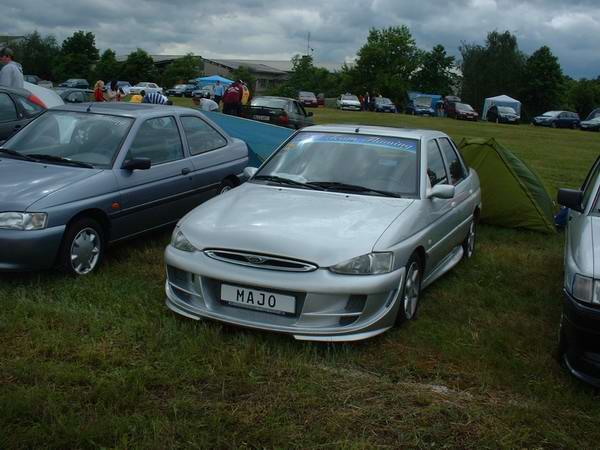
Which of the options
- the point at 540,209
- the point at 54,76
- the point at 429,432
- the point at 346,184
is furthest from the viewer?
the point at 54,76

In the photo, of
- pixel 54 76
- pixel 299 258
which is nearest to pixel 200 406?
pixel 299 258

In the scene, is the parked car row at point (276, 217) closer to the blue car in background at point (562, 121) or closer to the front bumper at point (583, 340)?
the front bumper at point (583, 340)

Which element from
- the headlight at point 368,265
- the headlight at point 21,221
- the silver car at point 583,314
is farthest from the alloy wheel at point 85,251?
the silver car at point 583,314

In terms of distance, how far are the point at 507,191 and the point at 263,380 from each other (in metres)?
5.41

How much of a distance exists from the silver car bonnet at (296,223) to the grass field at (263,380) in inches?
23.6

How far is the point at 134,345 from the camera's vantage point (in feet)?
13.2

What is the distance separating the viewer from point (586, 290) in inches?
140

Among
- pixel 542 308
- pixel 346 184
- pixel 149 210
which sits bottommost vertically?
pixel 542 308

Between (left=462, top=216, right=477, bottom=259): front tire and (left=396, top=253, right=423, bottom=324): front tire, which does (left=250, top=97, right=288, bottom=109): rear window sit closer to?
(left=462, top=216, right=477, bottom=259): front tire

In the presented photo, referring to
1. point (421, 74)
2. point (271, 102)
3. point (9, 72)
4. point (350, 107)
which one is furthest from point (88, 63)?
point (9, 72)

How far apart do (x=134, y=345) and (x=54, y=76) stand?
94.4 metres

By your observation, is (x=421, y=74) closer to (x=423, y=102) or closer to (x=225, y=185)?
(x=423, y=102)

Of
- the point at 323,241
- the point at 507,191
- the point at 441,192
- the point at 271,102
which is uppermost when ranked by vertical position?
the point at 271,102

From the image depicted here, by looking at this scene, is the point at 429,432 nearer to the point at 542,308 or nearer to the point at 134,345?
the point at 134,345
